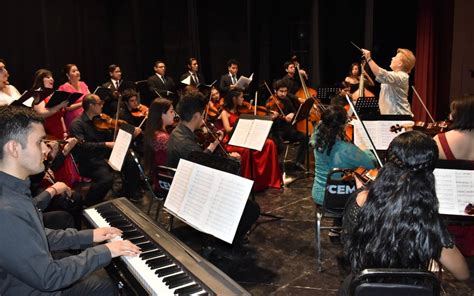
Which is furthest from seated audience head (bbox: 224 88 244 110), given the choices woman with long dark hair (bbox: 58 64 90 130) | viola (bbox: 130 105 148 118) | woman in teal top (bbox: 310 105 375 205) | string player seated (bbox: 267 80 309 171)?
woman in teal top (bbox: 310 105 375 205)

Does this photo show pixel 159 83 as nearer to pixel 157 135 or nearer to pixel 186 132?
pixel 157 135

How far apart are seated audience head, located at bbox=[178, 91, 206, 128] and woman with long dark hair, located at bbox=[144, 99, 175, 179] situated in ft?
2.20

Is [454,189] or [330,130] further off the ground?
[330,130]

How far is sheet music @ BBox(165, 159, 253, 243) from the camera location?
2078 mm

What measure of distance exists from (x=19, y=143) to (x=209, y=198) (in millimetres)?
967

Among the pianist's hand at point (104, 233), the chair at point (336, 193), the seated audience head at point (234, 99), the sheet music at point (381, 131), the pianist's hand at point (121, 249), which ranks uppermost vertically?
the seated audience head at point (234, 99)

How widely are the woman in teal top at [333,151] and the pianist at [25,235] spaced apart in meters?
1.82

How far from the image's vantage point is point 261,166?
16.0ft

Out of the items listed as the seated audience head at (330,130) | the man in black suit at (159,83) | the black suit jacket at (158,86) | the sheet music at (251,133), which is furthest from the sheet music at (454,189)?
the man in black suit at (159,83)

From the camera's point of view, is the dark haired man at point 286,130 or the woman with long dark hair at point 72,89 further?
the dark haired man at point 286,130

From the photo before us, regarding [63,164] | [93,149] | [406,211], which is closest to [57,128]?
[93,149]

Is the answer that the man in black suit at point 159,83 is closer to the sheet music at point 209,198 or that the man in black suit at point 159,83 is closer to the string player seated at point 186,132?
the string player seated at point 186,132

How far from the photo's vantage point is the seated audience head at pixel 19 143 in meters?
1.59

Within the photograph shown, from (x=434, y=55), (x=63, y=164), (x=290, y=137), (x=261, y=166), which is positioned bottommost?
(x=261, y=166)
